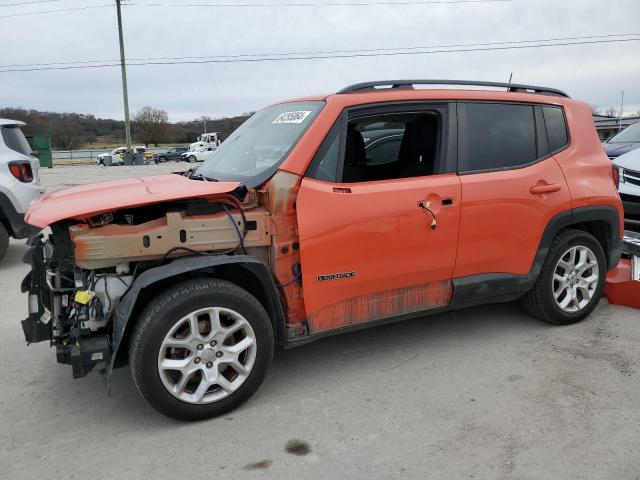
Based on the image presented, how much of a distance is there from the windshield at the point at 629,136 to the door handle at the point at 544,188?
663 cm

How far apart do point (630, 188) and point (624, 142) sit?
3152 mm

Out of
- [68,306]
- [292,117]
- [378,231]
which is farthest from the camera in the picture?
[292,117]

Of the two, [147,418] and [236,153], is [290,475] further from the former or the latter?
[236,153]

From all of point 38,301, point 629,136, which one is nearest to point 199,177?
point 38,301

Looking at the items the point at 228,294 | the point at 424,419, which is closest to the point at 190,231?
the point at 228,294

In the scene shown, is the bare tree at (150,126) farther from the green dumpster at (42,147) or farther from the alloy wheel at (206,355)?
the alloy wheel at (206,355)

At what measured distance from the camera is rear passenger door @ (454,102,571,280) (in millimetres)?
3738

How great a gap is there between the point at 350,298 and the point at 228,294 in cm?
82

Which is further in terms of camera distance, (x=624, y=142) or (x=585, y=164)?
(x=624, y=142)

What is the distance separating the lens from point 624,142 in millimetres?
9508

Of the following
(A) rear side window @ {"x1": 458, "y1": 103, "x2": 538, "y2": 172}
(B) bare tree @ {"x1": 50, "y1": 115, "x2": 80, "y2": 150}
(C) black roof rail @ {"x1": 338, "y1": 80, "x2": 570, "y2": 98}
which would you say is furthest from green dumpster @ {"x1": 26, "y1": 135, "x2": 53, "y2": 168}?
(B) bare tree @ {"x1": 50, "y1": 115, "x2": 80, "y2": 150}

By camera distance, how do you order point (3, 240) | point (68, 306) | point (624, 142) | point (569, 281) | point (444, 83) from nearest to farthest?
1. point (68, 306)
2. point (444, 83)
3. point (569, 281)
4. point (3, 240)
5. point (624, 142)

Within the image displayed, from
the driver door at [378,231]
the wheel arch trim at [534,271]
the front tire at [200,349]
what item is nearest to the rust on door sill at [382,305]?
the driver door at [378,231]

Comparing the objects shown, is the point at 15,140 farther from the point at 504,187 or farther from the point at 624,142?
the point at 624,142
